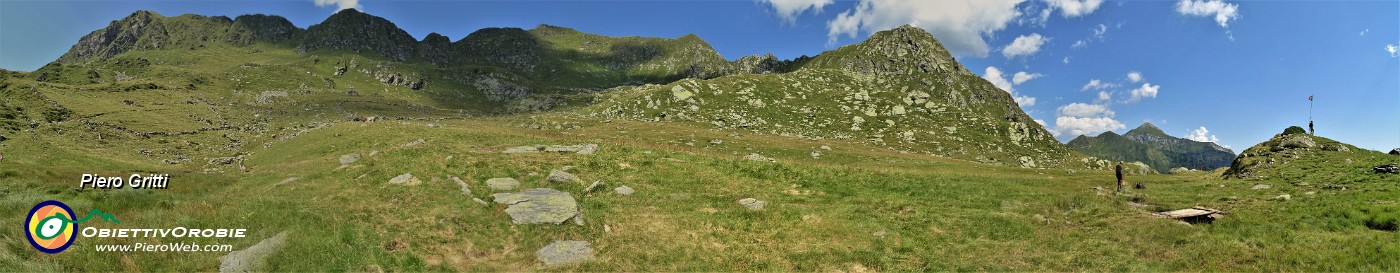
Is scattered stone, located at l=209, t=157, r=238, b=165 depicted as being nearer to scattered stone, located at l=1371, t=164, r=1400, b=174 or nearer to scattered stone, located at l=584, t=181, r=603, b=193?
scattered stone, located at l=584, t=181, r=603, b=193

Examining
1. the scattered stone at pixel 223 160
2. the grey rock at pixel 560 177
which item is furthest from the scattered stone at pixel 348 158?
the scattered stone at pixel 223 160

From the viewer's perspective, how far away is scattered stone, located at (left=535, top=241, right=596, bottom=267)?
16.6m

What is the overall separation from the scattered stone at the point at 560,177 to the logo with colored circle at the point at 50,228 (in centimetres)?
1597

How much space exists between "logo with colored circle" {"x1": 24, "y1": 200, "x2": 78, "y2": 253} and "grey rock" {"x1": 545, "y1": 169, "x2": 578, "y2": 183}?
15971 millimetres

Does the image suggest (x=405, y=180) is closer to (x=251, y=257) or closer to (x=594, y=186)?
(x=594, y=186)

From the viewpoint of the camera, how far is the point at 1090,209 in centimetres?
2359

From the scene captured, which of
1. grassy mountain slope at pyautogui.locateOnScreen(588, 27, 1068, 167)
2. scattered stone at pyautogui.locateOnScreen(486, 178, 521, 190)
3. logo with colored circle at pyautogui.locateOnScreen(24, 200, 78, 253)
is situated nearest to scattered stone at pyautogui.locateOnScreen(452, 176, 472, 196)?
scattered stone at pyautogui.locateOnScreen(486, 178, 521, 190)

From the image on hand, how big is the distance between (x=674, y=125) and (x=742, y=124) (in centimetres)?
1206

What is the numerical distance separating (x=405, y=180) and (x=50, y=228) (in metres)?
11.2

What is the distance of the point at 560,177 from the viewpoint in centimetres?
2733

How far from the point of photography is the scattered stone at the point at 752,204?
2408 centimetres

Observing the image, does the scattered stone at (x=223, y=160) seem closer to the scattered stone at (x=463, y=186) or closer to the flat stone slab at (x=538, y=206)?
the scattered stone at (x=463, y=186)

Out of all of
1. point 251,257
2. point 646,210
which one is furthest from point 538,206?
point 251,257

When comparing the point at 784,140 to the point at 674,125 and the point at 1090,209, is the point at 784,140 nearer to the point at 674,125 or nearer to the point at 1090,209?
the point at 674,125
